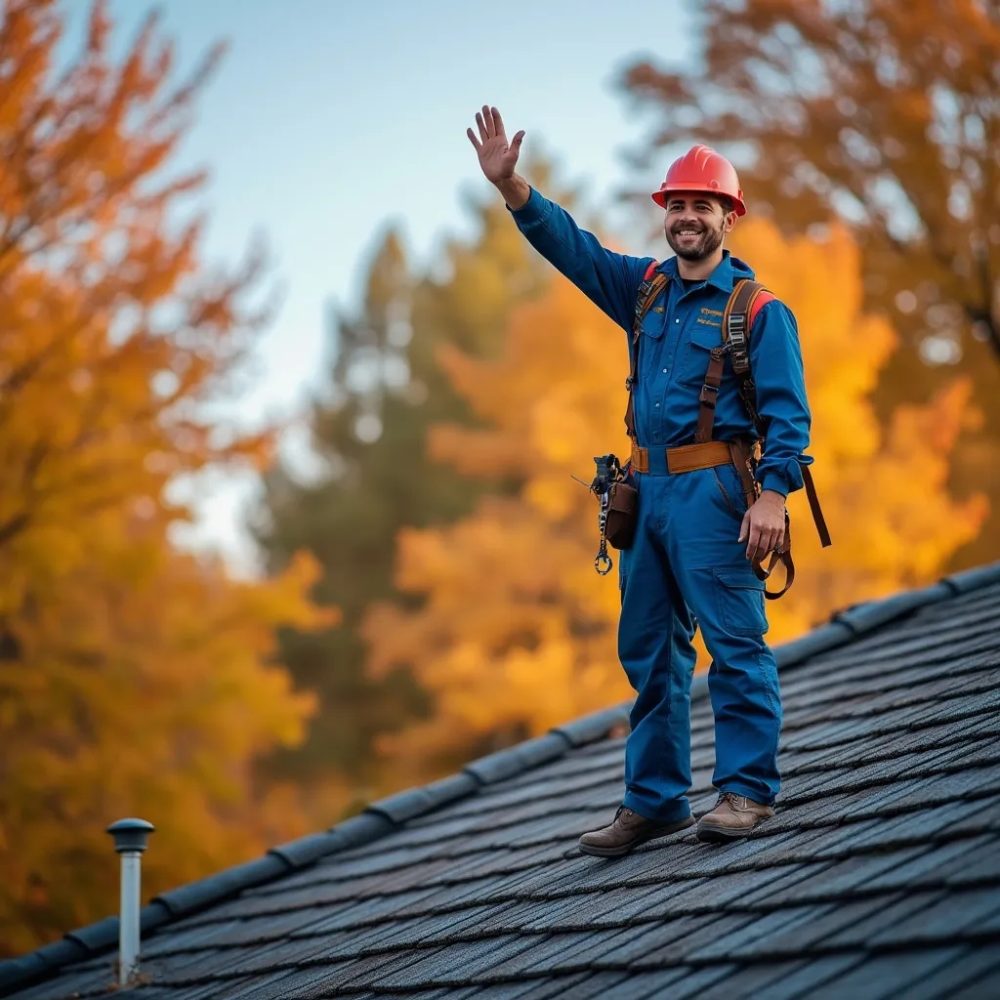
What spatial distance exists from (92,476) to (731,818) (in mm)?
7151

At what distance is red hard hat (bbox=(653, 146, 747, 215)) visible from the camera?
145 inches

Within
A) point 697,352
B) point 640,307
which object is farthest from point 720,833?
point 640,307

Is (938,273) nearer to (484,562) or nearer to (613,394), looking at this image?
(613,394)

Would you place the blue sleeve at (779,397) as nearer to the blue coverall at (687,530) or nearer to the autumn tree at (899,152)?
the blue coverall at (687,530)

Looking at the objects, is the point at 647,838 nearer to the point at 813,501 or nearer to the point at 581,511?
the point at 813,501

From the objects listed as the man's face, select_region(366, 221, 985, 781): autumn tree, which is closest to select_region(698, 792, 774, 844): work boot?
the man's face

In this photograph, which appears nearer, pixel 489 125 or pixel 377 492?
pixel 489 125

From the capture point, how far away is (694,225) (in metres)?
3.73

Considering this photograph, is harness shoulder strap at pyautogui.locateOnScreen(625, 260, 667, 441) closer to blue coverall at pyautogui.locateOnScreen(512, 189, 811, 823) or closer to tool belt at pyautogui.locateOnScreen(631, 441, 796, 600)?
blue coverall at pyautogui.locateOnScreen(512, 189, 811, 823)

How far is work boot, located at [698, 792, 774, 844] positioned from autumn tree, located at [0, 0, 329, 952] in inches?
274

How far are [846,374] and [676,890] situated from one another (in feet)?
35.8

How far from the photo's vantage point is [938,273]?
51.2 ft

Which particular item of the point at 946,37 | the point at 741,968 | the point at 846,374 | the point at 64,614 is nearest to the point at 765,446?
the point at 741,968

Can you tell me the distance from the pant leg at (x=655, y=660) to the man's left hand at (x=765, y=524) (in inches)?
11.3
